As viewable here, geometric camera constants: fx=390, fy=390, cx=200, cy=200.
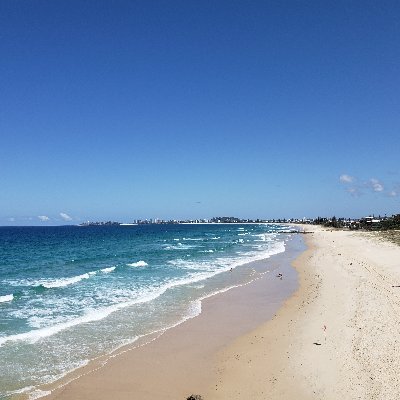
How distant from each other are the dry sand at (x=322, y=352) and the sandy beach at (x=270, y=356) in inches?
0.9

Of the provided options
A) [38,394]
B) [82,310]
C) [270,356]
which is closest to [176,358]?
[270,356]

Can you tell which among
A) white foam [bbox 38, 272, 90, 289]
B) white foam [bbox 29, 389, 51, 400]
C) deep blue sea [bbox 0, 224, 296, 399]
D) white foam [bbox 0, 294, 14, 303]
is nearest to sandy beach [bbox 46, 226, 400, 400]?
white foam [bbox 29, 389, 51, 400]

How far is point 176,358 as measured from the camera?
1141 cm

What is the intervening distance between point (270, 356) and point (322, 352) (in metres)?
1.48

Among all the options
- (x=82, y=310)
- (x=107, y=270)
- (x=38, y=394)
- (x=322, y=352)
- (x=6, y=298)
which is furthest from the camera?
(x=107, y=270)

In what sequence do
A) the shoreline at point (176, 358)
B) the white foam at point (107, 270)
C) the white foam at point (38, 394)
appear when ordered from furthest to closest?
the white foam at point (107, 270), the shoreline at point (176, 358), the white foam at point (38, 394)

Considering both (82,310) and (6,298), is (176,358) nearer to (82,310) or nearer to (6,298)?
(82,310)

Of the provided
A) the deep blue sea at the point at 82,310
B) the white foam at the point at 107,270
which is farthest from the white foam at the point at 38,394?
the white foam at the point at 107,270

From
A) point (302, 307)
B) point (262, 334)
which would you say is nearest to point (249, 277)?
point (302, 307)

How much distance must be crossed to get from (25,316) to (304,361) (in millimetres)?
11806

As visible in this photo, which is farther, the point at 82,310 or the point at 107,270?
the point at 107,270

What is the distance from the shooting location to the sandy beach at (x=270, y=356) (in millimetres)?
9031

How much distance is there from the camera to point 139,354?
461 inches

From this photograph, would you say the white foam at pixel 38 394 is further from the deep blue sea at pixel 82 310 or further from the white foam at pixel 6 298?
the white foam at pixel 6 298
